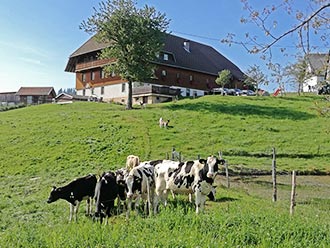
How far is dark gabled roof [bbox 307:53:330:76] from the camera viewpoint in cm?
931

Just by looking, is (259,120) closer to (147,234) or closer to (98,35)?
(98,35)

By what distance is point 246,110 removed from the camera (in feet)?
148

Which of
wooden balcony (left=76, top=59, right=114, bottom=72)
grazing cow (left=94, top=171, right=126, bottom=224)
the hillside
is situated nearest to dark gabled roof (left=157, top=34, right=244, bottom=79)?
wooden balcony (left=76, top=59, right=114, bottom=72)

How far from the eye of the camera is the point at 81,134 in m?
34.8

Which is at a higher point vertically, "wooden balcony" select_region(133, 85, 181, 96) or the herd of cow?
"wooden balcony" select_region(133, 85, 181, 96)

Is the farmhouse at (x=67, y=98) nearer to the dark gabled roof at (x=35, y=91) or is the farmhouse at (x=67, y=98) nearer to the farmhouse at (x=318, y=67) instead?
the dark gabled roof at (x=35, y=91)

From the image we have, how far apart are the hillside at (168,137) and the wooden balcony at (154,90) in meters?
8.54

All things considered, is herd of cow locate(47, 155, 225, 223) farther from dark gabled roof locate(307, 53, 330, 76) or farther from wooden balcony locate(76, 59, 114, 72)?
wooden balcony locate(76, 59, 114, 72)

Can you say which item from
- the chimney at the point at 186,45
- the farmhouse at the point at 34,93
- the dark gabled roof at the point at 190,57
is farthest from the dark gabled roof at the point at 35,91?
the chimney at the point at 186,45

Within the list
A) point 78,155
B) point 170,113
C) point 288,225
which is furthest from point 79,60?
point 288,225

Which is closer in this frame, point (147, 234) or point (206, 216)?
point (147, 234)

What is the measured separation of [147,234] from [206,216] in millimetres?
1785

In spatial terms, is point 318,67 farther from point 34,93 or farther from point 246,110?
point 34,93

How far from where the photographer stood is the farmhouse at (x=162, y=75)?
191 ft
